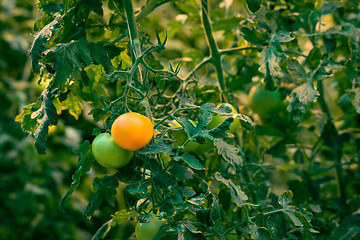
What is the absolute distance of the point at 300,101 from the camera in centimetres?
73

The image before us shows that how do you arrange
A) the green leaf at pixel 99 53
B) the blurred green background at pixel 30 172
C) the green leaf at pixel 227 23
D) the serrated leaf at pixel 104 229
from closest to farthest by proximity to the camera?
the green leaf at pixel 99 53 → the serrated leaf at pixel 104 229 → the green leaf at pixel 227 23 → the blurred green background at pixel 30 172

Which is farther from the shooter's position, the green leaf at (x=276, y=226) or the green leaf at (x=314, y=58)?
the green leaf at (x=314, y=58)

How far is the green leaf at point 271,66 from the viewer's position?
71cm

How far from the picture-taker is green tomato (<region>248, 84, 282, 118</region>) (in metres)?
0.95

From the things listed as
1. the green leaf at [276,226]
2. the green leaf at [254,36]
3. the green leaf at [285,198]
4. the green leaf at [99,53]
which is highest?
the green leaf at [99,53]

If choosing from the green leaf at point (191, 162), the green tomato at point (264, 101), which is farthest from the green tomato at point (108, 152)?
the green tomato at point (264, 101)

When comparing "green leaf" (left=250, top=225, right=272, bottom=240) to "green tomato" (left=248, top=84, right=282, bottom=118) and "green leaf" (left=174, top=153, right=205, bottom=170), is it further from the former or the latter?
"green tomato" (left=248, top=84, right=282, bottom=118)

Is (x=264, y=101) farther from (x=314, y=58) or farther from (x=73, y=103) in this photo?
(x=73, y=103)

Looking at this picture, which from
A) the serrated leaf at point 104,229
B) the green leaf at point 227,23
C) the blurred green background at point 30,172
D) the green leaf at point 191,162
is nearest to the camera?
the green leaf at point 191,162

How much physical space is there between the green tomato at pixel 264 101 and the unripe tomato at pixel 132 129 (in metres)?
0.43

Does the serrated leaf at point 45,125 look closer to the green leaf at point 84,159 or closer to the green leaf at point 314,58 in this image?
the green leaf at point 84,159

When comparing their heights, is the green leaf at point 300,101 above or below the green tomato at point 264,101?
above

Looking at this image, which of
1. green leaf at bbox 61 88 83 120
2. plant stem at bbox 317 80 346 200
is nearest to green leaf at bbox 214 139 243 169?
green leaf at bbox 61 88 83 120

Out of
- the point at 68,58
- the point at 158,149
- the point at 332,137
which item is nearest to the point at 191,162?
the point at 158,149
